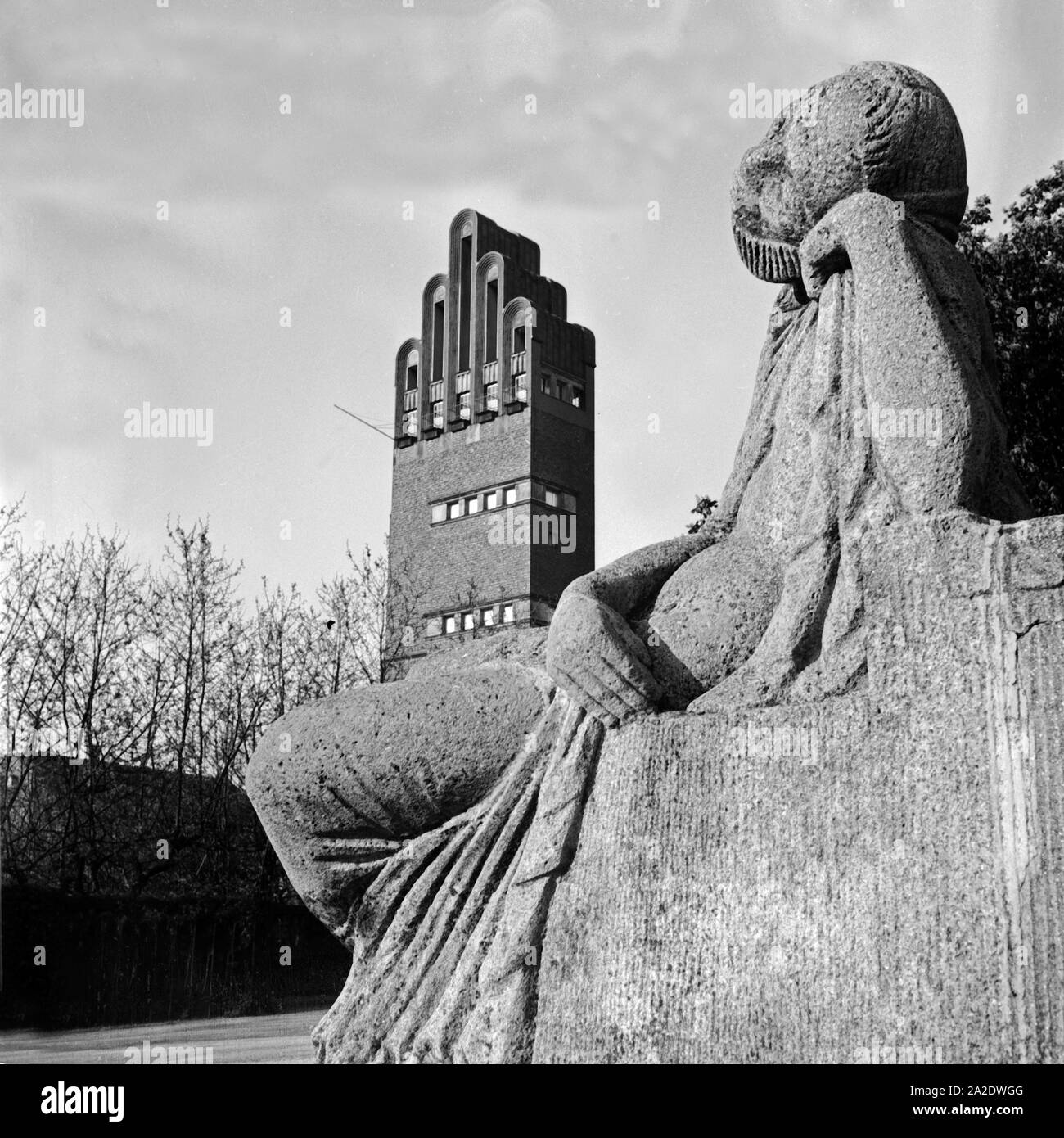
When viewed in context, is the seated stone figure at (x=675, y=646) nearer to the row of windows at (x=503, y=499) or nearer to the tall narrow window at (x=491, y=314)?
the row of windows at (x=503, y=499)

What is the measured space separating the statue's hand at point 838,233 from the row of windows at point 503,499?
24.1 meters

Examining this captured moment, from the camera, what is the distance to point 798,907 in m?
3.50

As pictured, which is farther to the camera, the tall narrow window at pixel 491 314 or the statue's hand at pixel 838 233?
the tall narrow window at pixel 491 314

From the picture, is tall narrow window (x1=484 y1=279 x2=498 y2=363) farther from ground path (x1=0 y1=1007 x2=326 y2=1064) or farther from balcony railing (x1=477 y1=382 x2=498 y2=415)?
ground path (x1=0 y1=1007 x2=326 y2=1064)

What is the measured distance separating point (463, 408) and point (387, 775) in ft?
87.6

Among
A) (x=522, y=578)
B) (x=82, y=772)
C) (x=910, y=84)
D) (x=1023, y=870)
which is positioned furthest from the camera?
(x=522, y=578)

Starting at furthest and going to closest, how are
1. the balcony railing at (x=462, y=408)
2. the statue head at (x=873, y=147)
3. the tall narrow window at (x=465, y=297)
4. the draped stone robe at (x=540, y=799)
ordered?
the balcony railing at (x=462, y=408) → the tall narrow window at (x=465, y=297) → the statue head at (x=873, y=147) → the draped stone robe at (x=540, y=799)

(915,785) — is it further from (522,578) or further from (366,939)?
(522,578)

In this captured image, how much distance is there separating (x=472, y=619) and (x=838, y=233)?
856 inches

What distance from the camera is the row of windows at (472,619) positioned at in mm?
25203

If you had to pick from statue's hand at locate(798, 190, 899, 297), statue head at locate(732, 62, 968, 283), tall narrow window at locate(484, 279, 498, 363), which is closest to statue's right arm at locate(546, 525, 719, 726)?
statue's hand at locate(798, 190, 899, 297)

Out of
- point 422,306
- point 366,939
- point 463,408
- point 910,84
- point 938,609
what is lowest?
point 366,939

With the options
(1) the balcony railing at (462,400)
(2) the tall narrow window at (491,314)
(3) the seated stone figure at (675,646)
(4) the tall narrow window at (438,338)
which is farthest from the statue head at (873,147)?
(4) the tall narrow window at (438,338)
